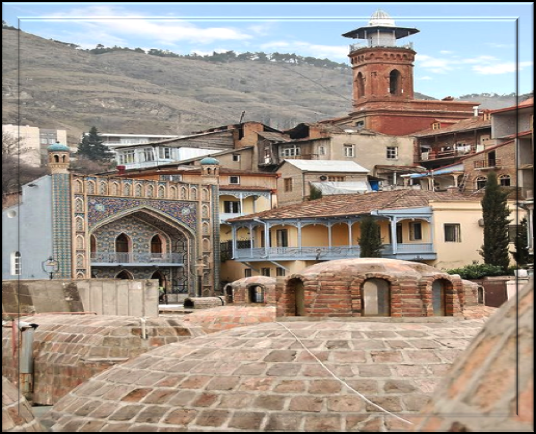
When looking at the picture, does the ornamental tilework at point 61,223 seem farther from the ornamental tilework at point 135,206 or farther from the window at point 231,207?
the window at point 231,207

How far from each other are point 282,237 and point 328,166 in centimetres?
914

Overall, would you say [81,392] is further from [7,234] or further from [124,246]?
[124,246]

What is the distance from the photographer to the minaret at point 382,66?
7362 cm

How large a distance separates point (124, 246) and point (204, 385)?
3861cm

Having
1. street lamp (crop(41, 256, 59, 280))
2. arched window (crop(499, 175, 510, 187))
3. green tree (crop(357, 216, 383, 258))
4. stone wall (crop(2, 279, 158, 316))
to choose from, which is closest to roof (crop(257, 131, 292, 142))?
arched window (crop(499, 175, 510, 187))

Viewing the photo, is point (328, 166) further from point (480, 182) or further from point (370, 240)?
point (370, 240)

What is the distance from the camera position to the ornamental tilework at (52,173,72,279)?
47.1 meters

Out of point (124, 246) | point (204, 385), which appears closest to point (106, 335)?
point (204, 385)

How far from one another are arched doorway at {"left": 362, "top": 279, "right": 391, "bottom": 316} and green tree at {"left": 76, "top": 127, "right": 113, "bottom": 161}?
55.5 meters

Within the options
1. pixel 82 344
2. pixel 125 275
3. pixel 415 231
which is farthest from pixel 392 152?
pixel 82 344

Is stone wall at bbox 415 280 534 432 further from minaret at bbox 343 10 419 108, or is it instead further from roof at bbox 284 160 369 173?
minaret at bbox 343 10 419 108

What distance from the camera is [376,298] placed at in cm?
1603

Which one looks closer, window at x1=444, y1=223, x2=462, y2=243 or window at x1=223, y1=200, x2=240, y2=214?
window at x1=444, y1=223, x2=462, y2=243

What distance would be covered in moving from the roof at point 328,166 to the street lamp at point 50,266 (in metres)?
16.4
